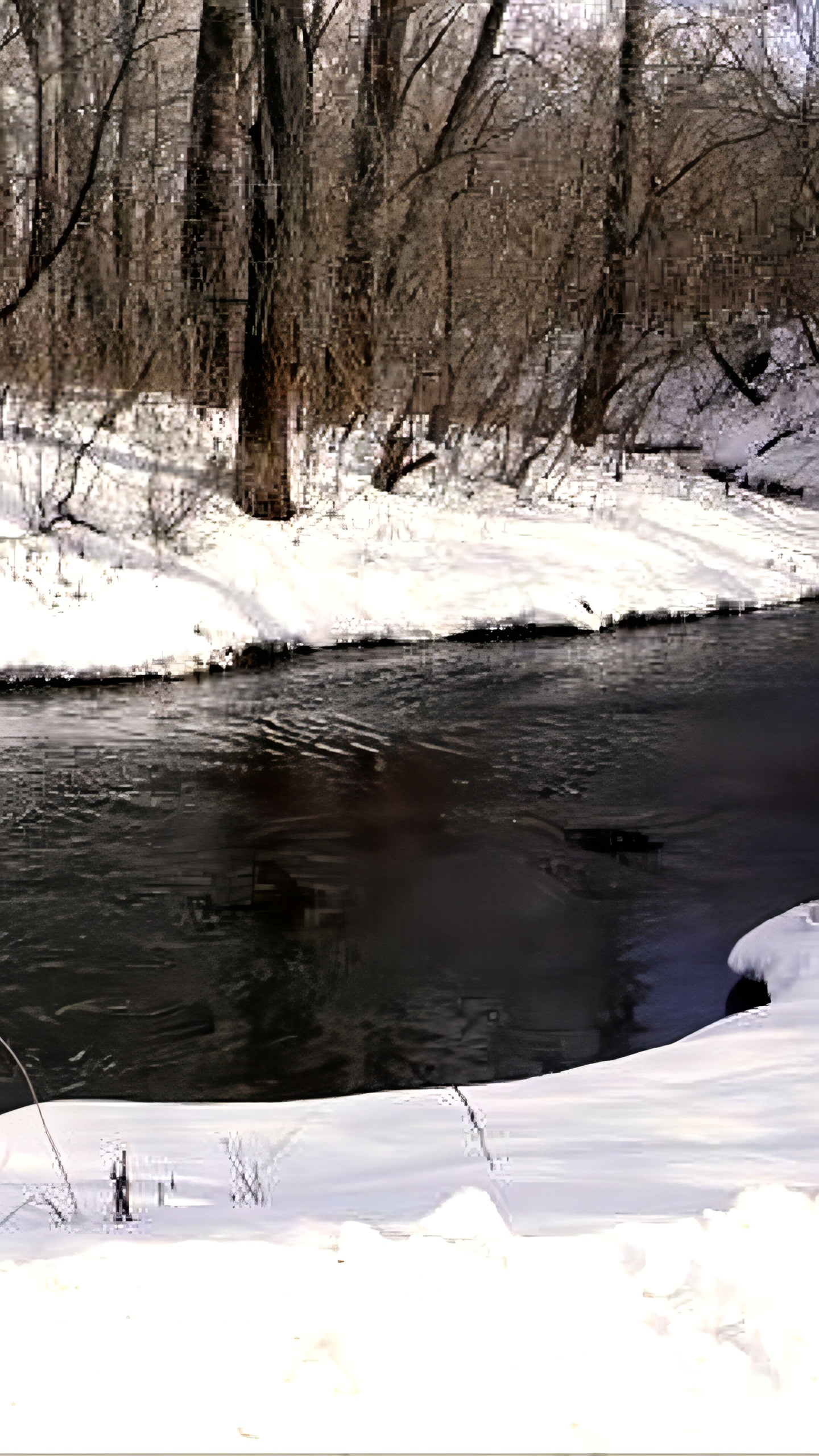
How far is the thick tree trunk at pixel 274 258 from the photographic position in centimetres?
1634

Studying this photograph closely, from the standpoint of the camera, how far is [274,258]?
16328 mm

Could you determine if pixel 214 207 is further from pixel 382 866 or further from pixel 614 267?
pixel 382 866

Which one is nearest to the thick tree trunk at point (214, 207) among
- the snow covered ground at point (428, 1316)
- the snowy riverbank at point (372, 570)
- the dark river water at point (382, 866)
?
the snowy riverbank at point (372, 570)

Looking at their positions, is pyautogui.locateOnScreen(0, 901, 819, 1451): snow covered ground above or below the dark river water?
above

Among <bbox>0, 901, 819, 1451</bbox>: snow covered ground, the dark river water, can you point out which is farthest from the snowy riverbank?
<bbox>0, 901, 819, 1451</bbox>: snow covered ground

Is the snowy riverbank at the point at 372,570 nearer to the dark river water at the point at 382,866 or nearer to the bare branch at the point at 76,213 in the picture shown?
the dark river water at the point at 382,866

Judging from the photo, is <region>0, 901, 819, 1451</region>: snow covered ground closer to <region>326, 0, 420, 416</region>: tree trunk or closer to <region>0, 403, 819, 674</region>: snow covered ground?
<region>0, 403, 819, 674</region>: snow covered ground

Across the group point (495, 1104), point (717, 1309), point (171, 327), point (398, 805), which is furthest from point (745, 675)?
point (717, 1309)

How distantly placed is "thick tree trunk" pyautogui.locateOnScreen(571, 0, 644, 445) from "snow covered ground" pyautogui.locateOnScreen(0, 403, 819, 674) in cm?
224

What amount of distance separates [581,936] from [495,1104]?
2655 mm

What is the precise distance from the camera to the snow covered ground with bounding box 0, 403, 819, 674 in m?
14.3

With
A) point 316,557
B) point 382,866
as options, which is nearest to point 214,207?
point 316,557

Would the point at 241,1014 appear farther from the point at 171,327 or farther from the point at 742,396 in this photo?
the point at 742,396

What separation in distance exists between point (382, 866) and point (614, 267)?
16.3m
